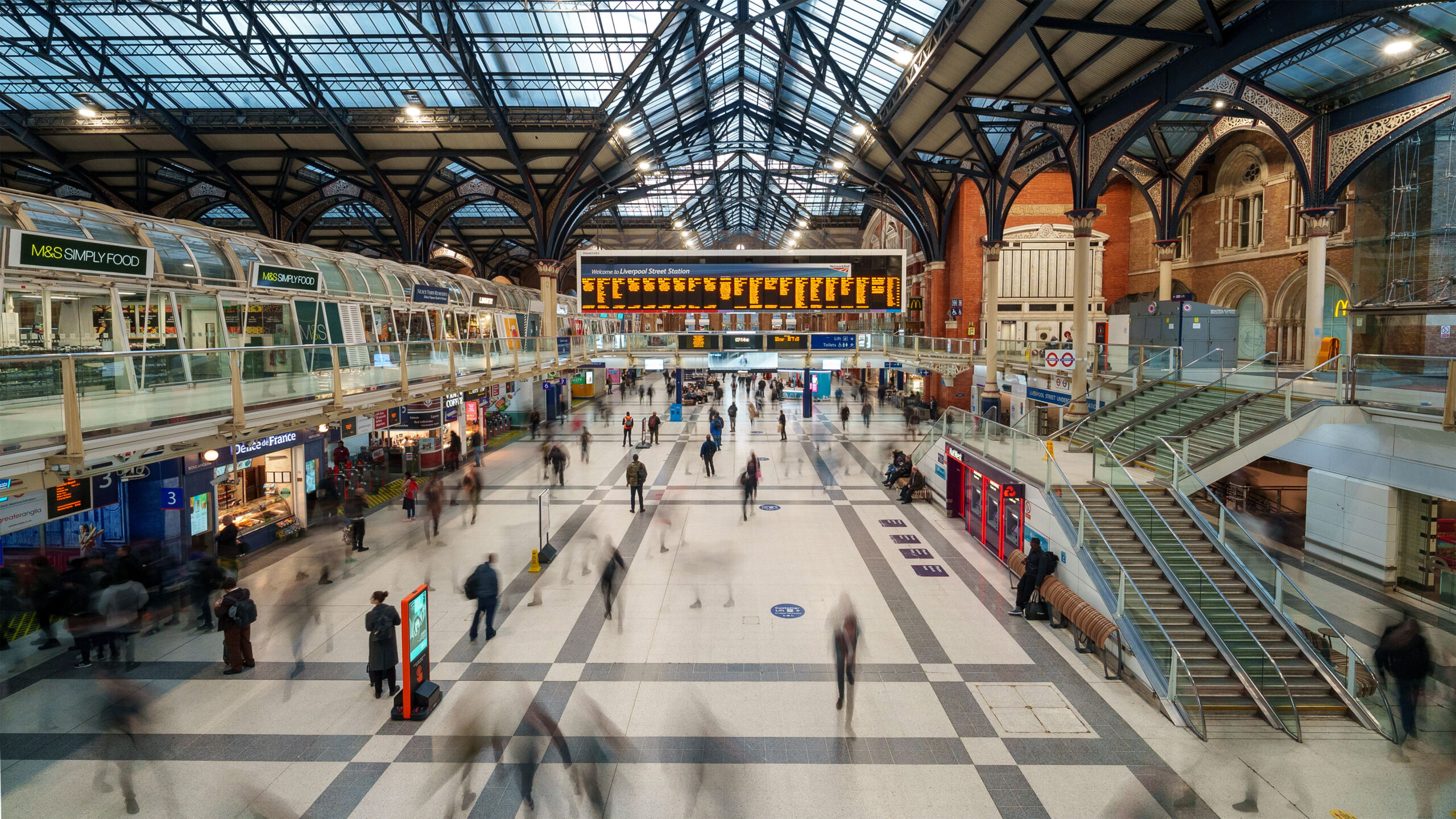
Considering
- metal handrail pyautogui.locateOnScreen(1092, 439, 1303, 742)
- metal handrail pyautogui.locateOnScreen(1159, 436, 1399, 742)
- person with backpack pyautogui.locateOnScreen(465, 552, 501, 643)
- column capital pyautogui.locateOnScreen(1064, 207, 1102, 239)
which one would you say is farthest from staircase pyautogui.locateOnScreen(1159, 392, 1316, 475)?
person with backpack pyautogui.locateOnScreen(465, 552, 501, 643)

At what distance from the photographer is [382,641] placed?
7891 millimetres

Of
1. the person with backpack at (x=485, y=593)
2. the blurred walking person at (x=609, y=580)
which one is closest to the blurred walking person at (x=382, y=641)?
the person with backpack at (x=485, y=593)

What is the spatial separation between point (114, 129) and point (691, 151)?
2437cm

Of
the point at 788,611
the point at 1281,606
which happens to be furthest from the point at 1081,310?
the point at 788,611

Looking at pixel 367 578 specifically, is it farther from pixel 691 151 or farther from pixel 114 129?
pixel 691 151

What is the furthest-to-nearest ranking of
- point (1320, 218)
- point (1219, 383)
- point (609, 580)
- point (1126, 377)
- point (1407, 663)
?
point (1320, 218)
point (1126, 377)
point (1219, 383)
point (609, 580)
point (1407, 663)

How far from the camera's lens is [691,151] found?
37.0 m

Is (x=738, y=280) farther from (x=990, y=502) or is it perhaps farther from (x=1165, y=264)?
(x=1165, y=264)

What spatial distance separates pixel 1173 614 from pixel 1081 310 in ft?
38.0

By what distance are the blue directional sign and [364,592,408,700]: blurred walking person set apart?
545 cm

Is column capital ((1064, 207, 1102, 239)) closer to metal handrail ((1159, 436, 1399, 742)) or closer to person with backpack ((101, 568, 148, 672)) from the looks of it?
metal handrail ((1159, 436, 1399, 742))

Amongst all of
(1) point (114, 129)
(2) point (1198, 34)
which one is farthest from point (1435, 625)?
(1) point (114, 129)

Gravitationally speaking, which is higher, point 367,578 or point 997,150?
point 997,150

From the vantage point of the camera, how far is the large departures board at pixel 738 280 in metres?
25.2
